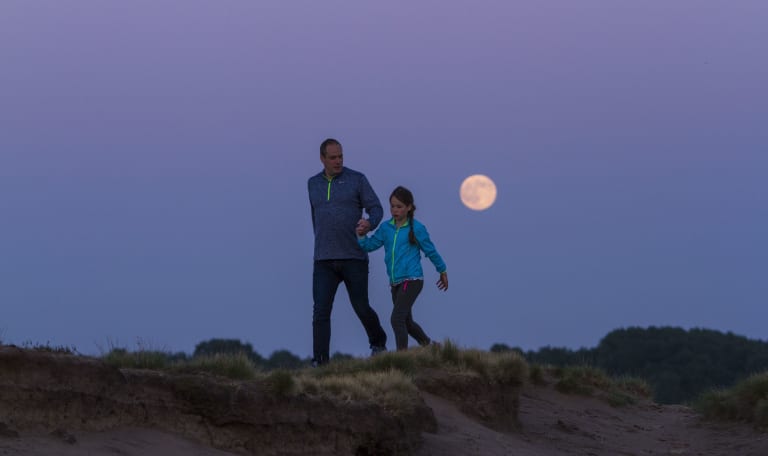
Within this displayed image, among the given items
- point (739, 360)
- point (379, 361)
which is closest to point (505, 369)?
point (379, 361)

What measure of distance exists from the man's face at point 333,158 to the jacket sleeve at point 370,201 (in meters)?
0.36

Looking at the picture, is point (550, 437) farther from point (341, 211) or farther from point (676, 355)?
point (676, 355)

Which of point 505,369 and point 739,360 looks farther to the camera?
point 739,360

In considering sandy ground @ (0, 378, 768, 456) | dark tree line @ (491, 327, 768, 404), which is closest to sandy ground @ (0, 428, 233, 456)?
sandy ground @ (0, 378, 768, 456)

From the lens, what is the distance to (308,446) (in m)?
8.38

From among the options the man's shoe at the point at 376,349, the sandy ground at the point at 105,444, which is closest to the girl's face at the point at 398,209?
the man's shoe at the point at 376,349

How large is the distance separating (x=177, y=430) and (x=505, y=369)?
212 inches

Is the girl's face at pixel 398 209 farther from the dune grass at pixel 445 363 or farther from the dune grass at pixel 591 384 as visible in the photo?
the dune grass at pixel 591 384

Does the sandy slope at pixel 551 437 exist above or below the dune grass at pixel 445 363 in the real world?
below

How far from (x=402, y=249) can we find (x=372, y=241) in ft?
1.22

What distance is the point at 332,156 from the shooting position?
11680mm

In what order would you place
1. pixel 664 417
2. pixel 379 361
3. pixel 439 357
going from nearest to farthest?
pixel 379 361 < pixel 439 357 < pixel 664 417

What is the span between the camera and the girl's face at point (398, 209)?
12078mm

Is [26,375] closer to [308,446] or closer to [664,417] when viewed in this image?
[308,446]
